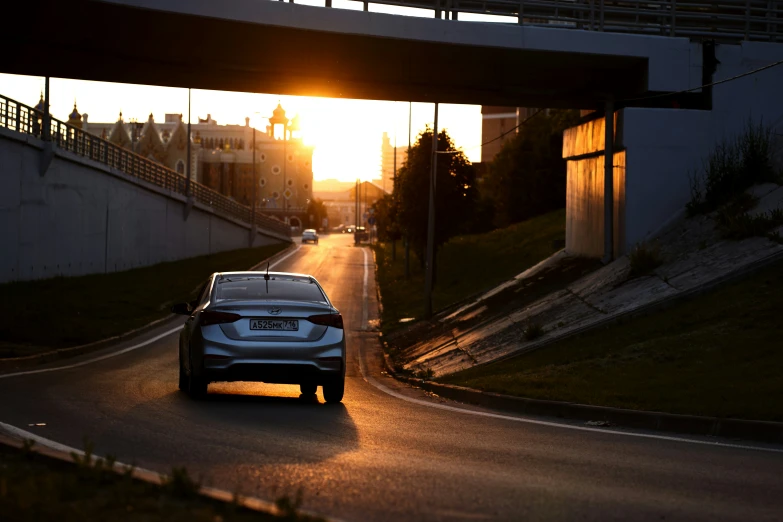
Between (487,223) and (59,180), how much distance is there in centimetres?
4152

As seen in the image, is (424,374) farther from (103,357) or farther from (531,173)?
(531,173)

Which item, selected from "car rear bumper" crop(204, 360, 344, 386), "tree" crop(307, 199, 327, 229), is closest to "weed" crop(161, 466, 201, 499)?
"car rear bumper" crop(204, 360, 344, 386)

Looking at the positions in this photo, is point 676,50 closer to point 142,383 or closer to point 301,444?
point 142,383

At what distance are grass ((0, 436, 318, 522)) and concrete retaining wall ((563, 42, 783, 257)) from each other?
18392 millimetres

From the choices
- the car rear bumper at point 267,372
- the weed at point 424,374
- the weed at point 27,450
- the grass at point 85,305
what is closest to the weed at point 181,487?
the weed at point 27,450

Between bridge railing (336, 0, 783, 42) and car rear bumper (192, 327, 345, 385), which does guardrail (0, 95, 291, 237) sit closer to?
bridge railing (336, 0, 783, 42)

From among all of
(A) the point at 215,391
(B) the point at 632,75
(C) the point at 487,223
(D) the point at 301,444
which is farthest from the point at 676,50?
(C) the point at 487,223

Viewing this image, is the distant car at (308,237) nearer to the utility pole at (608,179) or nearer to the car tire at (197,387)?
the utility pole at (608,179)

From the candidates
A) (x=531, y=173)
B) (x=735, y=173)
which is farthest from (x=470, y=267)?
(x=735, y=173)

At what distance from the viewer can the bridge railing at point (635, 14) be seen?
23.5m

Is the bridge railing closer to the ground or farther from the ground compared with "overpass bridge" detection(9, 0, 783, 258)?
farther from the ground

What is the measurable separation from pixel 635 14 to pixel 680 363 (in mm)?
12320

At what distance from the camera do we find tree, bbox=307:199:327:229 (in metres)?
177

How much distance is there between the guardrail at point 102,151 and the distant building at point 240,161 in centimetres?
8993
